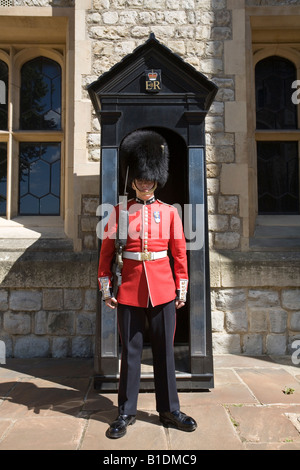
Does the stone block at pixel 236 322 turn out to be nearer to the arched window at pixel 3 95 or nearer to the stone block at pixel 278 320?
the stone block at pixel 278 320

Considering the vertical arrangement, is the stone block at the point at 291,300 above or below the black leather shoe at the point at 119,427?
above

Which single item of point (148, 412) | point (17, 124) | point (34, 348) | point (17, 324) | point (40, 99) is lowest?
point (148, 412)

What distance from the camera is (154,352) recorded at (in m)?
2.23

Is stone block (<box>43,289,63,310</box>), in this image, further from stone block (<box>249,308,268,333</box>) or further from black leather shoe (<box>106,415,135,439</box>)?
stone block (<box>249,308,268,333</box>)

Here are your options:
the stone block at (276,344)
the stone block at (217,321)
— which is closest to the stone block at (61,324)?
the stone block at (217,321)

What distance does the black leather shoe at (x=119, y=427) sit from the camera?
2.00 metres

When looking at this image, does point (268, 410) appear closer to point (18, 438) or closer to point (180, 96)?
point (18, 438)

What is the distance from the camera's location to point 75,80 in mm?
3734

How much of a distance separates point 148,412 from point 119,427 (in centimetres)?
36

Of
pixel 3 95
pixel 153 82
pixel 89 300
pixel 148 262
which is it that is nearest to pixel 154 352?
pixel 148 262

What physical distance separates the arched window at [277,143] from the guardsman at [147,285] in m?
2.31

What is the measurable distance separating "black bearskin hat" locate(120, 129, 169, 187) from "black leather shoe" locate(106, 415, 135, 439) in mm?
1389

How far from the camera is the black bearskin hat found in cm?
224

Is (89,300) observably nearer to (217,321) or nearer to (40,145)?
(217,321)
